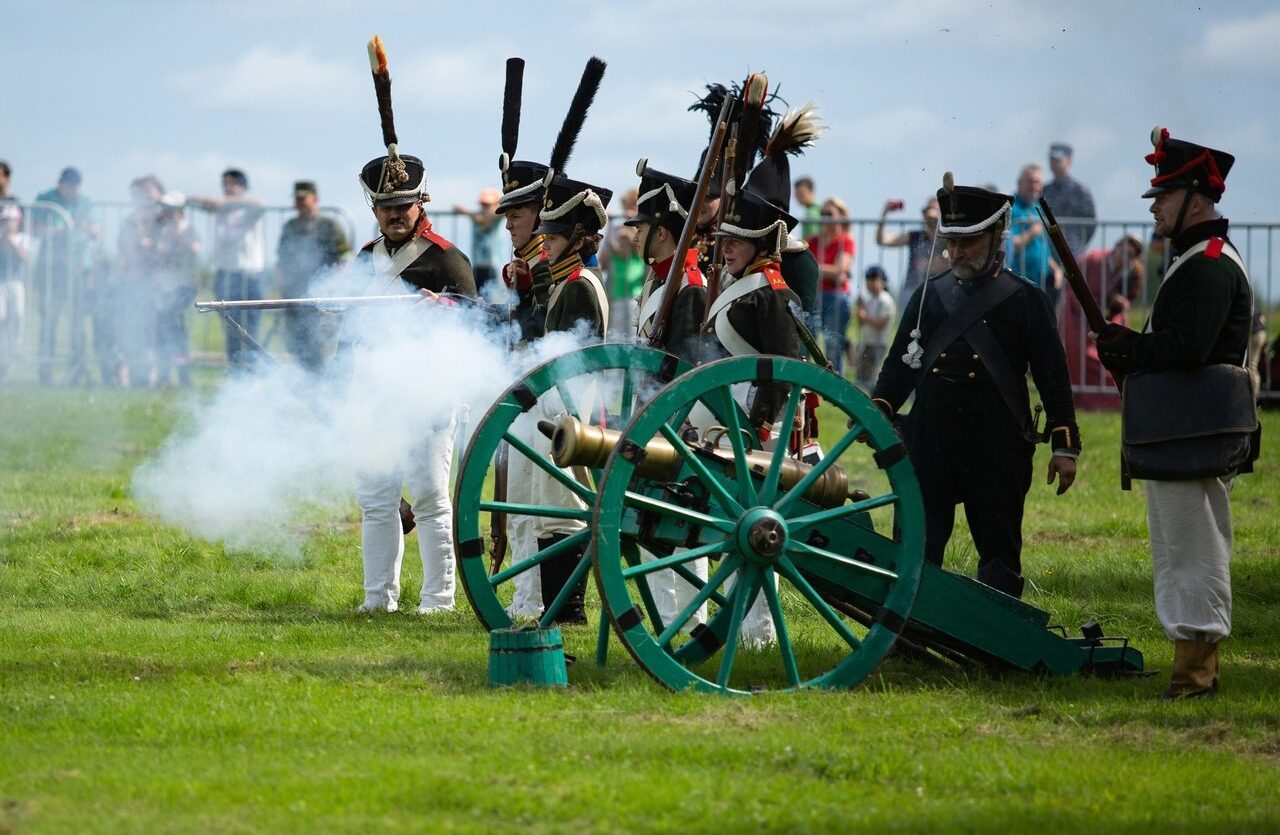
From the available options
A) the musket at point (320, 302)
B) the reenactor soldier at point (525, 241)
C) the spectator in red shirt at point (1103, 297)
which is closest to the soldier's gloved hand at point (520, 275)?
the reenactor soldier at point (525, 241)

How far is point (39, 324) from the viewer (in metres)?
15.2

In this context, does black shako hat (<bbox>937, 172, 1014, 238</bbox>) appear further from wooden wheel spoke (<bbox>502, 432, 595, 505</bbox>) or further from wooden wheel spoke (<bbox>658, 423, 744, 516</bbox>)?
wooden wheel spoke (<bbox>502, 432, 595, 505</bbox>)

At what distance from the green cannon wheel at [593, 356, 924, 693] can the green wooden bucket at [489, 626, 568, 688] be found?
393 mm

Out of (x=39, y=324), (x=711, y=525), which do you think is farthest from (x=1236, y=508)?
(x=39, y=324)

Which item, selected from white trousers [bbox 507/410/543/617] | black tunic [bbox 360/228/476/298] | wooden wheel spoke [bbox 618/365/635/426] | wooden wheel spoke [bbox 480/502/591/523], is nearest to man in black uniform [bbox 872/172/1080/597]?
wooden wheel spoke [bbox 618/365/635/426]

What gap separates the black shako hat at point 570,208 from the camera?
7.11 metres

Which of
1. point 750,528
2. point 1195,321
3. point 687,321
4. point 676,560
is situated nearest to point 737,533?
point 750,528

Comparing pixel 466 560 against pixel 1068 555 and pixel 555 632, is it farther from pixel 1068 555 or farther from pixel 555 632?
pixel 1068 555

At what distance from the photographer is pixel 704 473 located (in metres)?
5.33

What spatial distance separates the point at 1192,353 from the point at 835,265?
9012 millimetres

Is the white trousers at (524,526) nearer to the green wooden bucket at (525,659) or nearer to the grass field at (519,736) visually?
the grass field at (519,736)

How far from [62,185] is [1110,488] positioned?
9.95 m

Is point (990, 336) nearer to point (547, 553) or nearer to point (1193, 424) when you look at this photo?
A: point (1193, 424)

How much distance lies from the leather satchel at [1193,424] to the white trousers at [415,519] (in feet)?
10.1
